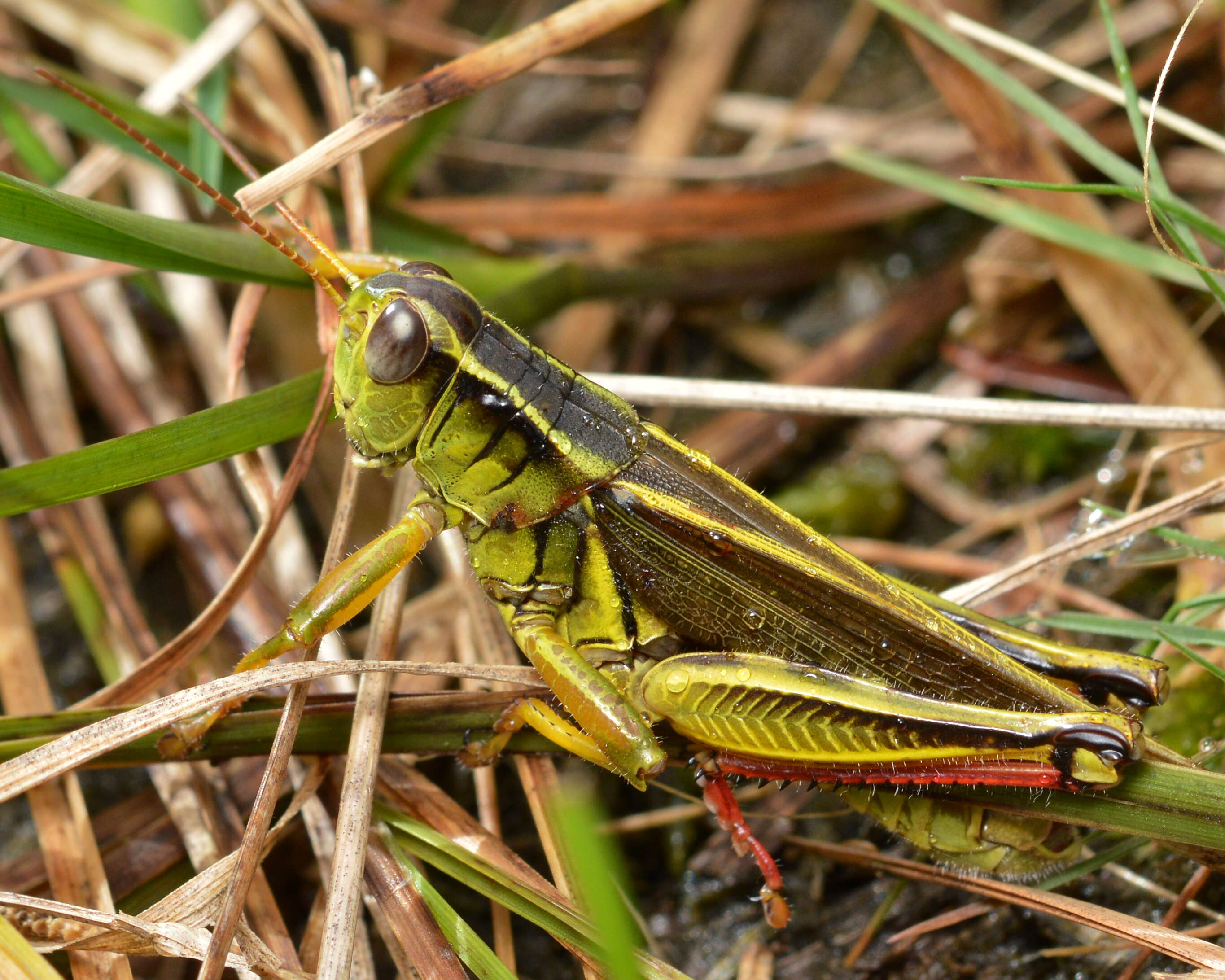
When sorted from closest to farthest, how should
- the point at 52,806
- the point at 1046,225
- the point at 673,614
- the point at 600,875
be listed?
the point at 600,875 < the point at 52,806 < the point at 673,614 < the point at 1046,225

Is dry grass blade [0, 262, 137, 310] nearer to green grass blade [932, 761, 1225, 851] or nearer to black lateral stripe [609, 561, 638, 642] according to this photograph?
black lateral stripe [609, 561, 638, 642]

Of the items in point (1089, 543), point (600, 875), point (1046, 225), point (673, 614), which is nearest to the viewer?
point (600, 875)

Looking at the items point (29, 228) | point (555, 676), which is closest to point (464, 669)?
point (555, 676)

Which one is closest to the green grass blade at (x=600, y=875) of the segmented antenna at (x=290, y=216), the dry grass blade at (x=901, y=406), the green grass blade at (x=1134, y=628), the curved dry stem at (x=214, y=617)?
the curved dry stem at (x=214, y=617)

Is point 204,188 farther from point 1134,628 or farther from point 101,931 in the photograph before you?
point 1134,628

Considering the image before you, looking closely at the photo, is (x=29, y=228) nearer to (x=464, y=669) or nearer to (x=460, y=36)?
(x=464, y=669)

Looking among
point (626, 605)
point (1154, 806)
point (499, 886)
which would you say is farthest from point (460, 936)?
point (1154, 806)

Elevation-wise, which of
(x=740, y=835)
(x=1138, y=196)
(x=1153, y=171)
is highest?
(x=1153, y=171)
